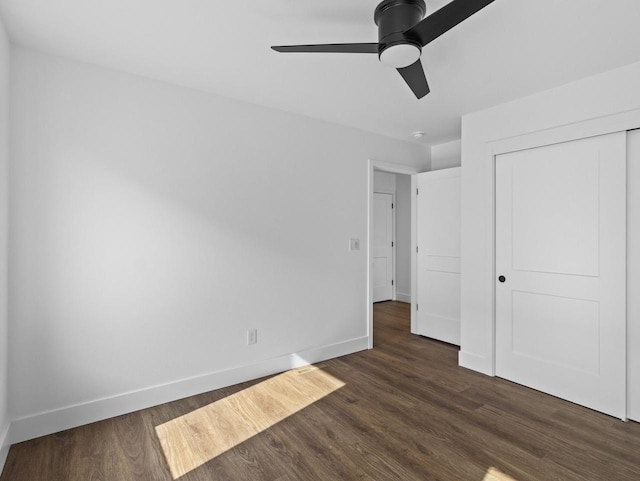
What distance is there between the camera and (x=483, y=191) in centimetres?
311

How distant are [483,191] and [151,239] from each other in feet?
9.40

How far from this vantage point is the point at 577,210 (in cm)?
255

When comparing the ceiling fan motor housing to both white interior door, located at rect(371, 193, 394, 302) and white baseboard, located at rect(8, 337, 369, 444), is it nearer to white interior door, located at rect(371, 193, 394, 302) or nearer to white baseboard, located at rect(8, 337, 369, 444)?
white baseboard, located at rect(8, 337, 369, 444)

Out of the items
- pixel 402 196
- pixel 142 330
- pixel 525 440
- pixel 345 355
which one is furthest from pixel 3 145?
pixel 402 196

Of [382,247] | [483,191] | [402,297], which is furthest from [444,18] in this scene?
[402,297]

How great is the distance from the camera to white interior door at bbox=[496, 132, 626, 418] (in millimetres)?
2375

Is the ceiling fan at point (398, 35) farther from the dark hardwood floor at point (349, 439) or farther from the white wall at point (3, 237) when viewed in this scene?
the dark hardwood floor at point (349, 439)

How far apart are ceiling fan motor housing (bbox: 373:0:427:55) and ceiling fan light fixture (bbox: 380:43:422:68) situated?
0.01m

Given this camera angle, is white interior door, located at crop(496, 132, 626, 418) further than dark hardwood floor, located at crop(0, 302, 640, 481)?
Yes

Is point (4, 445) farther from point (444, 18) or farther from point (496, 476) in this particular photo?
point (444, 18)

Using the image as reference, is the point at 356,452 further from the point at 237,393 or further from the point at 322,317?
the point at 322,317

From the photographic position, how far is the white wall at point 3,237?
186 cm

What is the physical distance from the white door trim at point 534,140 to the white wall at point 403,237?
120 inches

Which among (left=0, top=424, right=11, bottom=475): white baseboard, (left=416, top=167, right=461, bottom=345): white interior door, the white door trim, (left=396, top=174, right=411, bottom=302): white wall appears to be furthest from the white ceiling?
(left=396, top=174, right=411, bottom=302): white wall
